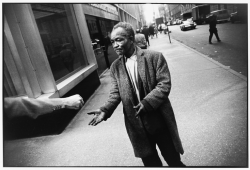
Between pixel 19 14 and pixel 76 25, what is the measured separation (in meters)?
2.63

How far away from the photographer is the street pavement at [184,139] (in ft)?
7.54

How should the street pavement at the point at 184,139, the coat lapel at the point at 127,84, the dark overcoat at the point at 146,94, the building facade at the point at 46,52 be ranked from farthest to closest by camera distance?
the building facade at the point at 46,52
the street pavement at the point at 184,139
the coat lapel at the point at 127,84
the dark overcoat at the point at 146,94

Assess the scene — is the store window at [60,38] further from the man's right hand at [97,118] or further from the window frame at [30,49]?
the man's right hand at [97,118]

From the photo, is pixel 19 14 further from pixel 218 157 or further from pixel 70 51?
pixel 218 157

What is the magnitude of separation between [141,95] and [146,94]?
0.05m

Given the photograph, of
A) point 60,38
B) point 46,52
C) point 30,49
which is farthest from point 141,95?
point 60,38

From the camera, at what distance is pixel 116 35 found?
57.1 inches

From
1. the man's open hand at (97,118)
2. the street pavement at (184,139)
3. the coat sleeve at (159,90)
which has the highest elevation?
the coat sleeve at (159,90)

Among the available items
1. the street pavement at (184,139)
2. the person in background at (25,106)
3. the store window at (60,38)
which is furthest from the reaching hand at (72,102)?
the store window at (60,38)

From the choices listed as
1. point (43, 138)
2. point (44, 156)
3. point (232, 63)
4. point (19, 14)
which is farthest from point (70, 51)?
point (232, 63)

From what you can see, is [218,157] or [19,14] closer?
[218,157]

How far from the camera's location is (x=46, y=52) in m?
3.80

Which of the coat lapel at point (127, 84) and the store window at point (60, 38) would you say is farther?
the store window at point (60, 38)

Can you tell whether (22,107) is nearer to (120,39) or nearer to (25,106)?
(25,106)
